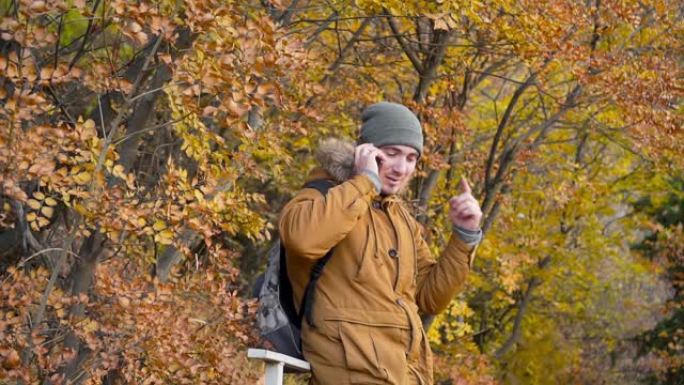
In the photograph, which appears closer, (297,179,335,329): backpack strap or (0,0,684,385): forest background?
(297,179,335,329): backpack strap

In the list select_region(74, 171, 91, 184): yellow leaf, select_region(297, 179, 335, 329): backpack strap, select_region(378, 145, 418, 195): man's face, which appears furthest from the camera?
select_region(74, 171, 91, 184): yellow leaf

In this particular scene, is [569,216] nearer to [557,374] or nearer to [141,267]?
[557,374]

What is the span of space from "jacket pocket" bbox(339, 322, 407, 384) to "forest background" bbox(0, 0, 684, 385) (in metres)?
1.19

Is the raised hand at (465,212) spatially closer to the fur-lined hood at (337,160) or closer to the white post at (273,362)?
the fur-lined hood at (337,160)

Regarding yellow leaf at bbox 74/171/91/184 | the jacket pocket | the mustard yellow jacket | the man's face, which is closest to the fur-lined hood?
the mustard yellow jacket

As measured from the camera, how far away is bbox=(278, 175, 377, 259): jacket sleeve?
3064 mm

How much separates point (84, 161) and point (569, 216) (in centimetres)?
1574

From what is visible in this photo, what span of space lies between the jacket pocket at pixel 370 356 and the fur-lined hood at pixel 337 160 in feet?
1.86

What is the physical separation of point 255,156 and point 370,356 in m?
6.17

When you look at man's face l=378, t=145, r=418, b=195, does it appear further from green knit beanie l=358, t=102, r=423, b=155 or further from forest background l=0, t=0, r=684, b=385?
forest background l=0, t=0, r=684, b=385

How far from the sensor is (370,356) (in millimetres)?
3078

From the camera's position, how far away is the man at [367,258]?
3100 millimetres

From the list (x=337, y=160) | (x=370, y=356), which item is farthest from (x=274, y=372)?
(x=337, y=160)

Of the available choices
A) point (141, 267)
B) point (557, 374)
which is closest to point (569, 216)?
point (557, 374)
